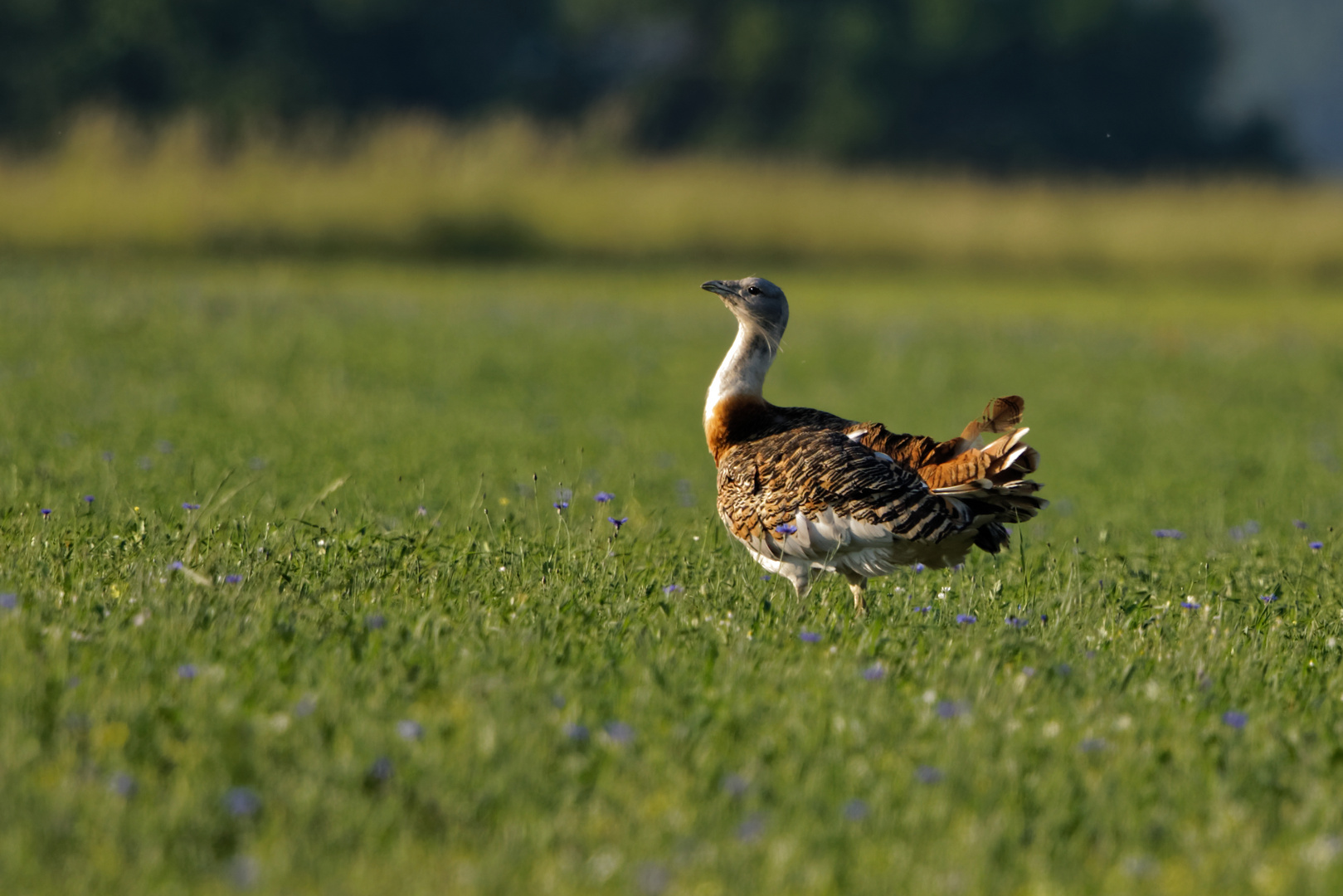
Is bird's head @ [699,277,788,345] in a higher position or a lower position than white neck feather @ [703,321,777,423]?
higher

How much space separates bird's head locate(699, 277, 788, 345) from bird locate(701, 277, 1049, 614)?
40cm

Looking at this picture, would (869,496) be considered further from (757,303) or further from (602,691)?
(602,691)

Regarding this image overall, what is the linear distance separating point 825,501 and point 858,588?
1.33ft

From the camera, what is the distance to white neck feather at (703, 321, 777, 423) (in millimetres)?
5254

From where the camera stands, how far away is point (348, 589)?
441 cm

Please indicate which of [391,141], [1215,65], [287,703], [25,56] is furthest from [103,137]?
[1215,65]

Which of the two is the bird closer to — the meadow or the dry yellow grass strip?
the meadow

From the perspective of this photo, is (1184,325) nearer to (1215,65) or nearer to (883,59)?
(883,59)

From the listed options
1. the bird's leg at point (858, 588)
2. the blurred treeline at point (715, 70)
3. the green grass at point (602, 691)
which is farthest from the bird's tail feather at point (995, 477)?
the blurred treeline at point (715, 70)

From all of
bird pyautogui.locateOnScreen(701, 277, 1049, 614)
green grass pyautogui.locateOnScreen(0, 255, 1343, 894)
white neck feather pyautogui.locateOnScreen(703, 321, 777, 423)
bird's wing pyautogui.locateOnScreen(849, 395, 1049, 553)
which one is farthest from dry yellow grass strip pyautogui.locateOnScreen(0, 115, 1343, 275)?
bird's wing pyautogui.locateOnScreen(849, 395, 1049, 553)

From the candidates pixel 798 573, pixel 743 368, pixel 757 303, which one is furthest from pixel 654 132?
pixel 798 573

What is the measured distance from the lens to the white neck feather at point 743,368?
17.2 feet

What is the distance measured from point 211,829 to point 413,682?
78 centimetres

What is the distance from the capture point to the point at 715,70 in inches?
1769
